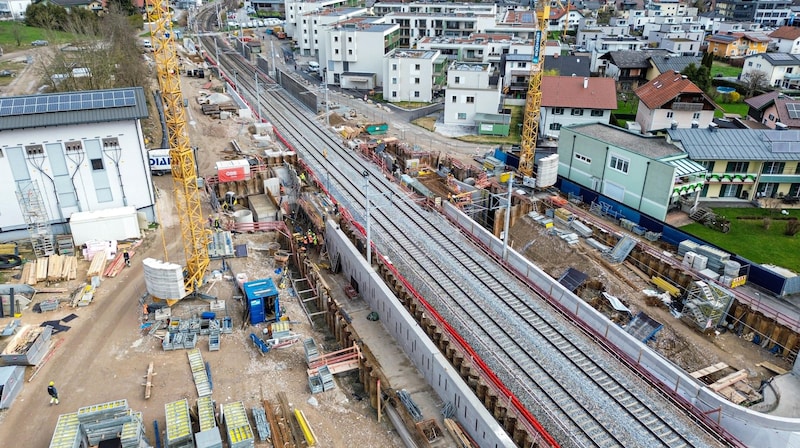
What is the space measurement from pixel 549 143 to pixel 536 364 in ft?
131

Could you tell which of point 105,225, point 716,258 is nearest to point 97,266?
point 105,225

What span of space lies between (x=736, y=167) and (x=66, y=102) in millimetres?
51372

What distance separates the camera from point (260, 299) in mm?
28938

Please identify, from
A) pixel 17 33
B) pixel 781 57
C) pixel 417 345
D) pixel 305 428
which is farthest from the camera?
pixel 17 33

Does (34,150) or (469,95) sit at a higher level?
(34,150)

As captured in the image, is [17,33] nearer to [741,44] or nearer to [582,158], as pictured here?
[582,158]

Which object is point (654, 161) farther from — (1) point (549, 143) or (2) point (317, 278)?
(2) point (317, 278)

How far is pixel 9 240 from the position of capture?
115 feet

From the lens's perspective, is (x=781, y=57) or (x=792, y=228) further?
(x=781, y=57)

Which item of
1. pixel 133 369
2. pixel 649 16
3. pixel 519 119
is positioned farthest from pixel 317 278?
pixel 649 16

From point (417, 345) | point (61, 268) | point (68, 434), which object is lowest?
point (417, 345)

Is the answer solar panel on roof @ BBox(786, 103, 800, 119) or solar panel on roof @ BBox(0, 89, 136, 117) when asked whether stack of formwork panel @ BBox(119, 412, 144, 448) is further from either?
solar panel on roof @ BBox(786, 103, 800, 119)

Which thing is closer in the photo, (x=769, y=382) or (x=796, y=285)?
(x=769, y=382)

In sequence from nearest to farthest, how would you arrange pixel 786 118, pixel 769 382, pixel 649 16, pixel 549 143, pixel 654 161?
pixel 769 382 < pixel 654 161 < pixel 786 118 < pixel 549 143 < pixel 649 16
